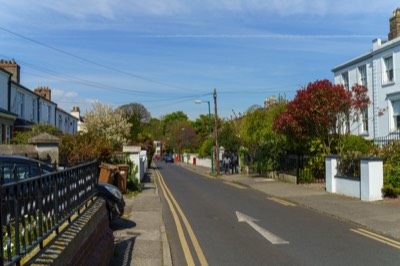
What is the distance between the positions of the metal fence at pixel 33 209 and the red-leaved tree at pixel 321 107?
1557cm

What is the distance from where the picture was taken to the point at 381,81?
2695cm

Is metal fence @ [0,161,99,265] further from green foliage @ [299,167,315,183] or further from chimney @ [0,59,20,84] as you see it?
chimney @ [0,59,20,84]

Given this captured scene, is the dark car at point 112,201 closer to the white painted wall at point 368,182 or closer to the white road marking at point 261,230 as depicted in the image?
the white road marking at point 261,230

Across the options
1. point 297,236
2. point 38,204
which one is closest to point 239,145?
point 297,236

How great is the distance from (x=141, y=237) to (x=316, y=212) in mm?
6301

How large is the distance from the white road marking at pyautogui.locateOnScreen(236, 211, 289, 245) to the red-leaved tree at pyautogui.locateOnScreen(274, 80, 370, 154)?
28.1 feet

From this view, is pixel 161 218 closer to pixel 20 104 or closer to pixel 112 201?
pixel 112 201

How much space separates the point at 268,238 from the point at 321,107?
11938 mm

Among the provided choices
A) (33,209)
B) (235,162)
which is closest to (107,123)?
(235,162)

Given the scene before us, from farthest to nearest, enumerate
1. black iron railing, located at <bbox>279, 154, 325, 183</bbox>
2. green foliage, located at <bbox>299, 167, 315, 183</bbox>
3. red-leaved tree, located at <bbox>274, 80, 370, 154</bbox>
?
green foliage, located at <bbox>299, 167, 315, 183</bbox>, black iron railing, located at <bbox>279, 154, 325, 183</bbox>, red-leaved tree, located at <bbox>274, 80, 370, 154</bbox>

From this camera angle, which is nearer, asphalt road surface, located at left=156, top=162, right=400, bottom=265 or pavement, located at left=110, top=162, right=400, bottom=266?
asphalt road surface, located at left=156, top=162, right=400, bottom=265

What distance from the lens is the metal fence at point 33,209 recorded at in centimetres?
334

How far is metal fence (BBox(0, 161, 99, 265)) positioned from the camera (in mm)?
3336

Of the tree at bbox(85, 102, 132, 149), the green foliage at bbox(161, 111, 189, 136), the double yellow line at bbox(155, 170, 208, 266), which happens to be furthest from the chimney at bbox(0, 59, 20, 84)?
the green foliage at bbox(161, 111, 189, 136)
